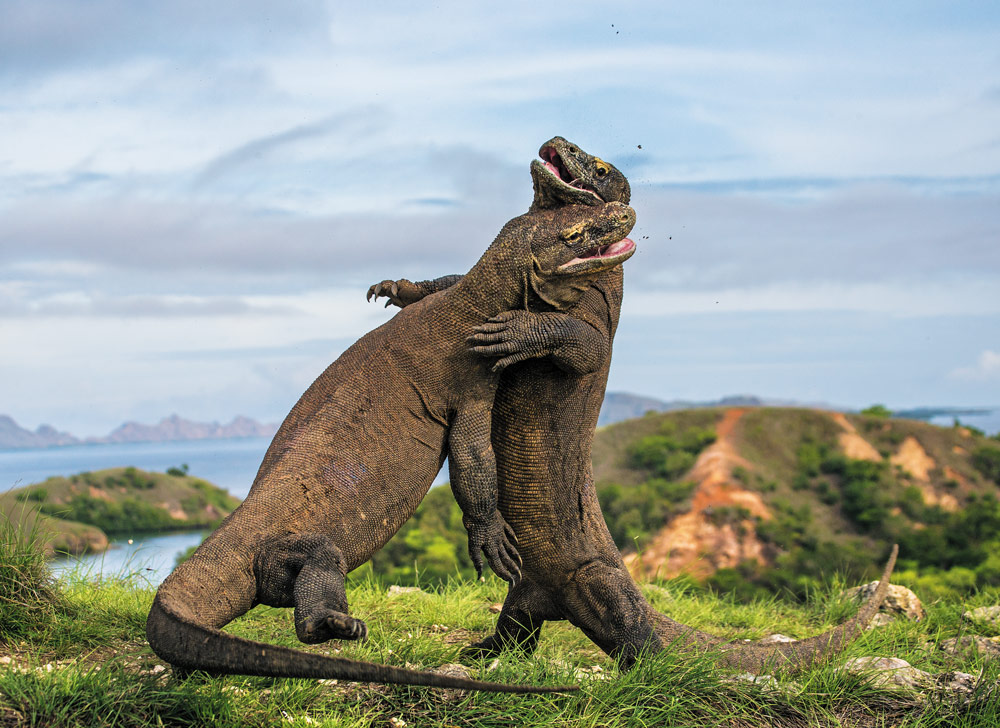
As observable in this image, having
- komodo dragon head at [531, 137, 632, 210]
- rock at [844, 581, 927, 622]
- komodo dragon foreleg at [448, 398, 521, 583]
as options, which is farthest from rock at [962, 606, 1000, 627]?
komodo dragon head at [531, 137, 632, 210]

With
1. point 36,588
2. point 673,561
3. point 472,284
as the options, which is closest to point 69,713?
point 36,588

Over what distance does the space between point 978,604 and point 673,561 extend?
48.8 feet

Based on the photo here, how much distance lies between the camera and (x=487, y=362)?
557cm

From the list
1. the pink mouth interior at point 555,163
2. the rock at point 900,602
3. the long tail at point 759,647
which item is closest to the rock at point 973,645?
the long tail at point 759,647

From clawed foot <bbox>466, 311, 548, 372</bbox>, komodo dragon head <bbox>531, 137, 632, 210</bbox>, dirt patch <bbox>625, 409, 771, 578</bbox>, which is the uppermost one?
komodo dragon head <bbox>531, 137, 632, 210</bbox>

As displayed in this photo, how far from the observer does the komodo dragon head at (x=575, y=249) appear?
220 inches

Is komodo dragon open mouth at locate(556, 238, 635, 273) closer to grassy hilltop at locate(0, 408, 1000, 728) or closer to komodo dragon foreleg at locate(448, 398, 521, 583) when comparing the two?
komodo dragon foreleg at locate(448, 398, 521, 583)

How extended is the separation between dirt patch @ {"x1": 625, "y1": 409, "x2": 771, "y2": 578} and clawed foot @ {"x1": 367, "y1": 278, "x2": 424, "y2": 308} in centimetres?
1782

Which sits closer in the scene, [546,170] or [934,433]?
[546,170]

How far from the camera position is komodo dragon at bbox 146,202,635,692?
4.99 m

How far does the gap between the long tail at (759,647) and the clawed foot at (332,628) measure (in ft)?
8.22

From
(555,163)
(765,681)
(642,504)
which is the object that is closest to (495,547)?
(765,681)

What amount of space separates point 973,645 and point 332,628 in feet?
16.1

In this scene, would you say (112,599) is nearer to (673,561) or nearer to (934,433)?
(673,561)
